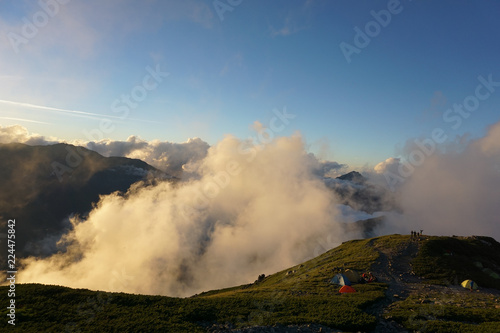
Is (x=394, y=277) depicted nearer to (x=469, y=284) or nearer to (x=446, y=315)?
(x=469, y=284)

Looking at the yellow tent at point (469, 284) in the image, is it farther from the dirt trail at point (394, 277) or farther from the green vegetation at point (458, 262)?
the dirt trail at point (394, 277)

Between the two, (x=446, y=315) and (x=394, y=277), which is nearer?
(x=446, y=315)

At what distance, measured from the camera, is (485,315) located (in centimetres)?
3656

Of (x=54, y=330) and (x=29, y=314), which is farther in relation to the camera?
(x=29, y=314)

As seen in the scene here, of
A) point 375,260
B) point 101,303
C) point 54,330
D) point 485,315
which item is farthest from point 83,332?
point 375,260

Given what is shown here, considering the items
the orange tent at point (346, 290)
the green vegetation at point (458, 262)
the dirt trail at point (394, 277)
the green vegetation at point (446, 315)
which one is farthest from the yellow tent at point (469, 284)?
the orange tent at point (346, 290)

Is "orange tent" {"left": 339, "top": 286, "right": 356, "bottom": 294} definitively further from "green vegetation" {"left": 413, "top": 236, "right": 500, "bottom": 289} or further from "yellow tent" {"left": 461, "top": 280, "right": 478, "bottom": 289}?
"yellow tent" {"left": 461, "top": 280, "right": 478, "bottom": 289}

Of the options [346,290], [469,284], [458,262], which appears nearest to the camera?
[346,290]

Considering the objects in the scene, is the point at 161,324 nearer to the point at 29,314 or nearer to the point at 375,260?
the point at 29,314

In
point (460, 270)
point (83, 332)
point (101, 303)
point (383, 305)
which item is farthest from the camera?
point (460, 270)

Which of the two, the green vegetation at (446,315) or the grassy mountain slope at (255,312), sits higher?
the grassy mountain slope at (255,312)

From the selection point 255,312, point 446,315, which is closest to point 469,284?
point 446,315

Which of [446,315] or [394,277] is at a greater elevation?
[394,277]

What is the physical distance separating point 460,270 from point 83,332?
85238 millimetres
